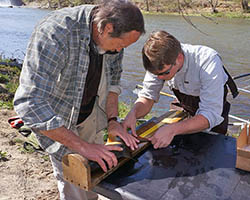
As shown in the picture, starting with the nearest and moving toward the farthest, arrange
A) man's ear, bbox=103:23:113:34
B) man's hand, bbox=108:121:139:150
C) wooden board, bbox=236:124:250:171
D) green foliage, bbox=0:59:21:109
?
wooden board, bbox=236:124:250:171 < man's ear, bbox=103:23:113:34 < man's hand, bbox=108:121:139:150 < green foliage, bbox=0:59:21:109

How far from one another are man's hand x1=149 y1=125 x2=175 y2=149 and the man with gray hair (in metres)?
0.12

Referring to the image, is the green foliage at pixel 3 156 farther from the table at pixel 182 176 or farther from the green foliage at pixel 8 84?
the table at pixel 182 176

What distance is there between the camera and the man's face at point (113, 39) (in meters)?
1.73

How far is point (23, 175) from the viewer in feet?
10.1

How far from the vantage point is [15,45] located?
11.7 metres

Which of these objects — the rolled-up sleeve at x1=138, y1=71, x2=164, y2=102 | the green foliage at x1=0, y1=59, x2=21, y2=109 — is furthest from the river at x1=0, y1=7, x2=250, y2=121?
the rolled-up sleeve at x1=138, y1=71, x2=164, y2=102

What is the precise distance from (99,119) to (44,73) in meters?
0.83

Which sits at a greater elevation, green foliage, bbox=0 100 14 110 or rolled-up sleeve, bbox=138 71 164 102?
rolled-up sleeve, bbox=138 71 164 102

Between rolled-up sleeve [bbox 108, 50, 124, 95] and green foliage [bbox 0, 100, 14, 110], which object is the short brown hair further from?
green foliage [bbox 0, 100, 14, 110]

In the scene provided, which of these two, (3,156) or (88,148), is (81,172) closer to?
(88,148)

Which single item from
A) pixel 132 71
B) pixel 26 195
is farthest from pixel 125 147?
pixel 132 71

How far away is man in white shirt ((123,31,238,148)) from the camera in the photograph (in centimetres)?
198

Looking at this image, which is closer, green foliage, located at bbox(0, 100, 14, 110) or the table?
the table

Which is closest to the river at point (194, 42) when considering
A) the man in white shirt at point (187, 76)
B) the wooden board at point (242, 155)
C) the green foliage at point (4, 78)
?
the green foliage at point (4, 78)
